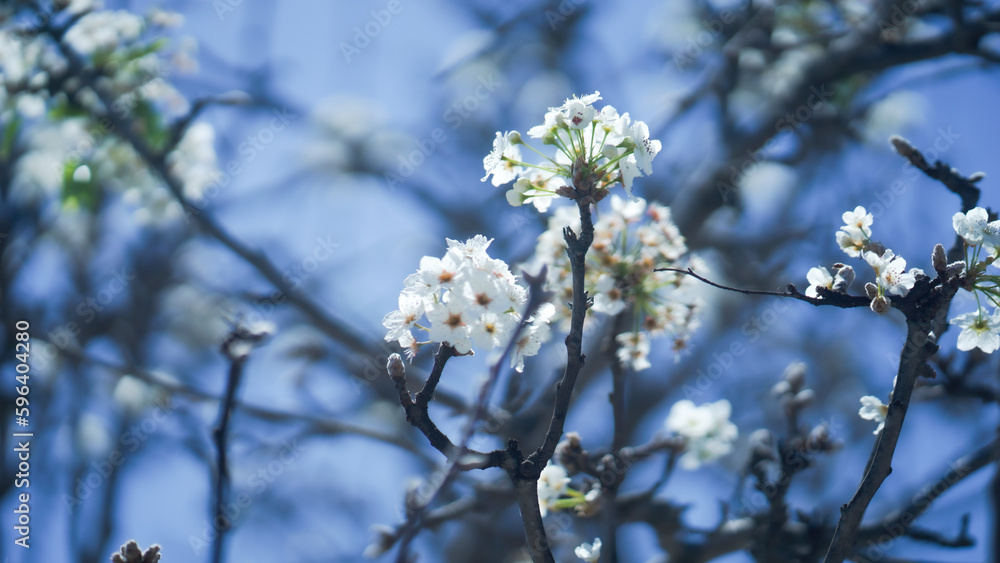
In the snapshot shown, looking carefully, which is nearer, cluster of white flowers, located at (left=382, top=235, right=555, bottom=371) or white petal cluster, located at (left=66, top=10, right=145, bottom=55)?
cluster of white flowers, located at (left=382, top=235, right=555, bottom=371)

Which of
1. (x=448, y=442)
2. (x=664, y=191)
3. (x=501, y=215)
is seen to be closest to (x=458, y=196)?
(x=501, y=215)

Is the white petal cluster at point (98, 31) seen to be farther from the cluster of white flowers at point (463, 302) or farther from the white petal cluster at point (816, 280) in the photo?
the white petal cluster at point (816, 280)

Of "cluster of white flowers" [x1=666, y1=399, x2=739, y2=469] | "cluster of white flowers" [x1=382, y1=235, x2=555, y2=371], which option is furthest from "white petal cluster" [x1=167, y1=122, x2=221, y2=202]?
"cluster of white flowers" [x1=666, y1=399, x2=739, y2=469]

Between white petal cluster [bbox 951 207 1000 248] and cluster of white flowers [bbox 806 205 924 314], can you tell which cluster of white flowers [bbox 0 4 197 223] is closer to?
cluster of white flowers [bbox 806 205 924 314]

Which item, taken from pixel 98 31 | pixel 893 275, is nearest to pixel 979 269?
pixel 893 275

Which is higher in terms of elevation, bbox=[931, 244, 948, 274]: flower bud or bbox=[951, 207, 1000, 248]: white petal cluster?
bbox=[951, 207, 1000, 248]: white petal cluster

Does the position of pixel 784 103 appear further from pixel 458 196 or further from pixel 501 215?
pixel 458 196

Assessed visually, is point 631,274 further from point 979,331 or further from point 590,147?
point 979,331
